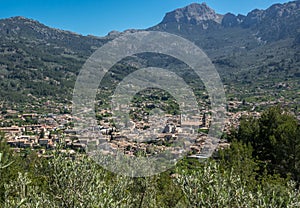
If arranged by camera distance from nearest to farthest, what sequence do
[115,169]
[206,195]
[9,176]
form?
[206,195]
[115,169]
[9,176]

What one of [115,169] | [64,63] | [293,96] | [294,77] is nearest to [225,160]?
[115,169]

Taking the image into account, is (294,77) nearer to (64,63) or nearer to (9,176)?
(64,63)

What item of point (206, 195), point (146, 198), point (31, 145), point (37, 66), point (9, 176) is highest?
point (37, 66)

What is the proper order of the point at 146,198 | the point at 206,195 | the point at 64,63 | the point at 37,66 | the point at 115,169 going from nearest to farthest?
the point at 206,195 → the point at 146,198 → the point at 115,169 → the point at 37,66 → the point at 64,63

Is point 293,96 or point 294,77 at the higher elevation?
point 294,77

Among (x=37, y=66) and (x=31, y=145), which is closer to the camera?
(x=31, y=145)

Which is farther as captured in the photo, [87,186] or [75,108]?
[75,108]

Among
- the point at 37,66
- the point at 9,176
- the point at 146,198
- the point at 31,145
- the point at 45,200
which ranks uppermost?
the point at 37,66

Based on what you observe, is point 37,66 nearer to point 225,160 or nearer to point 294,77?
point 294,77

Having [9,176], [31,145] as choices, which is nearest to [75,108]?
[31,145]


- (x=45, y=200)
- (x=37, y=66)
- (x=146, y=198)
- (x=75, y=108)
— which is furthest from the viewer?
(x=37, y=66)
